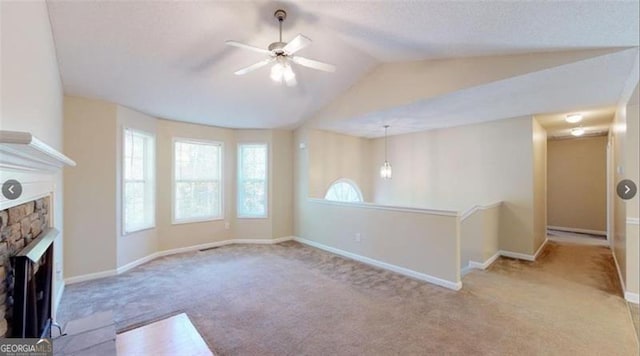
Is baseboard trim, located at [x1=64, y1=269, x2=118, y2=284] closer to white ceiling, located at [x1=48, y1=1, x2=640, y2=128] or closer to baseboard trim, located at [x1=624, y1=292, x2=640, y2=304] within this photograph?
white ceiling, located at [x1=48, y1=1, x2=640, y2=128]

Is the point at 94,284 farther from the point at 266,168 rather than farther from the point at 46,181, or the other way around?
the point at 266,168

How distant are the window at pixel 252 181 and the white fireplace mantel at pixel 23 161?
3752 mm

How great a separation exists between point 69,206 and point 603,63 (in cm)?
617

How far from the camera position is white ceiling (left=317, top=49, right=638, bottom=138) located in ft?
9.04

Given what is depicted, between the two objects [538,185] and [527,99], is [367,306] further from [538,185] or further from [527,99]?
[538,185]

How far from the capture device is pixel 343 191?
6816 mm

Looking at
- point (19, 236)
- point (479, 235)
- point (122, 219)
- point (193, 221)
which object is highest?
point (19, 236)

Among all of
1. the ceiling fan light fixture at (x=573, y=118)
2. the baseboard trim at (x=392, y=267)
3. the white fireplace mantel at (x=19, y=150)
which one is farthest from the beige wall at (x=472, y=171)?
the white fireplace mantel at (x=19, y=150)

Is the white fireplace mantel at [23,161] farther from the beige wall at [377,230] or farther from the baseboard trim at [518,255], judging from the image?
the baseboard trim at [518,255]

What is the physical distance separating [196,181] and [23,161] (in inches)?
155

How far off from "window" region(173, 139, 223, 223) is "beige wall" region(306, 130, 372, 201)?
1881mm

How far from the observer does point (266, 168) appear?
5.86m

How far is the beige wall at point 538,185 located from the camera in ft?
15.7

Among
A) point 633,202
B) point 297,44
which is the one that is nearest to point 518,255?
point 633,202
